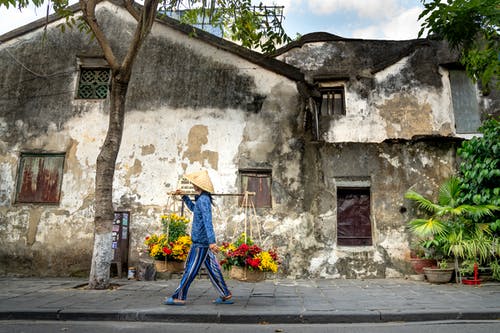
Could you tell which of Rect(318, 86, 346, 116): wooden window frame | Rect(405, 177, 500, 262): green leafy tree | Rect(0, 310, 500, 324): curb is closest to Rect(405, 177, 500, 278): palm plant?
Rect(405, 177, 500, 262): green leafy tree

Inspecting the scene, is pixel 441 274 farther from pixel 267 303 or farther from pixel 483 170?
pixel 267 303

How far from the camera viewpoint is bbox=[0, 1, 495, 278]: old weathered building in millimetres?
9469

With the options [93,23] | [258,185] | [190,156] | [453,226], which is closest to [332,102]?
[258,185]

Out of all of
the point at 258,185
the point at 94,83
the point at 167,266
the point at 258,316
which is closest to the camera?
the point at 258,316

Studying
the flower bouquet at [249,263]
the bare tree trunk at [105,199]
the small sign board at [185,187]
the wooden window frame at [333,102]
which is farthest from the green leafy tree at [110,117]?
the wooden window frame at [333,102]

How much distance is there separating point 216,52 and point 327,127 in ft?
13.6

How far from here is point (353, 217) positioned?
9945 millimetres

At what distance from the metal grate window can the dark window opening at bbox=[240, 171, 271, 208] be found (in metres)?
4.44

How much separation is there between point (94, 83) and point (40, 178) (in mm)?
2890

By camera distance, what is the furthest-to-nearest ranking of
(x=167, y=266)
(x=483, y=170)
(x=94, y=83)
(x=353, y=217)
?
(x=94, y=83), (x=353, y=217), (x=483, y=170), (x=167, y=266)

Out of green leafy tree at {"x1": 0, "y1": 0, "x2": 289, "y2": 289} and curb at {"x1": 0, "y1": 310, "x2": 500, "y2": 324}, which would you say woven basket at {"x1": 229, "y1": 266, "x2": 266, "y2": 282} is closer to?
curb at {"x1": 0, "y1": 310, "x2": 500, "y2": 324}

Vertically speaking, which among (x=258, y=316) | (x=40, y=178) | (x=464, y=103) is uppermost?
(x=464, y=103)

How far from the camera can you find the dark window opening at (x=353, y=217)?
9812 millimetres

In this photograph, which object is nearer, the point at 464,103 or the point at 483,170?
the point at 483,170
